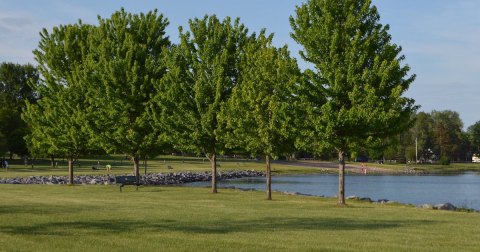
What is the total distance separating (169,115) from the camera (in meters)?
36.1

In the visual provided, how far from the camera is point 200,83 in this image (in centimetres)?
3366

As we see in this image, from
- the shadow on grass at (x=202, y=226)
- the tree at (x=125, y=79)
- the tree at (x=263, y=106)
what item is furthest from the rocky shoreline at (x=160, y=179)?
the shadow on grass at (x=202, y=226)

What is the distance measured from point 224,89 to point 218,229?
19377mm

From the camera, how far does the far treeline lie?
26.6 metres

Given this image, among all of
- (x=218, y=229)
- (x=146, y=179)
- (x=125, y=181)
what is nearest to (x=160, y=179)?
(x=146, y=179)

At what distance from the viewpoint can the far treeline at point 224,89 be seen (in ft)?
87.4

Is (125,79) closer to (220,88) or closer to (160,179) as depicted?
(220,88)

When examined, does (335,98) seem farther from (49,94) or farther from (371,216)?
(49,94)

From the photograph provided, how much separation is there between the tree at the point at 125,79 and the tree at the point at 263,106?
294 inches

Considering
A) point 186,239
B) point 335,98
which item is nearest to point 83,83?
point 335,98

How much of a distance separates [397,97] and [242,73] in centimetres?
1074

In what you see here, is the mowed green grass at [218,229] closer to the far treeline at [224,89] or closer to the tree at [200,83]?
the far treeline at [224,89]

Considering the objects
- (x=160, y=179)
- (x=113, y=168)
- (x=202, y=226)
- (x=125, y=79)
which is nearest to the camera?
(x=202, y=226)

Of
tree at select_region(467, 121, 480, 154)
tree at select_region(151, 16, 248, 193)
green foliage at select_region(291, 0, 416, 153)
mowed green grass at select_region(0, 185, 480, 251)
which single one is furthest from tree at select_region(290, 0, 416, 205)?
tree at select_region(467, 121, 480, 154)
